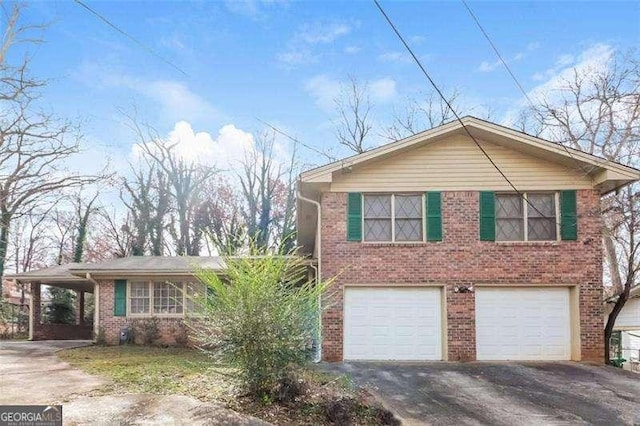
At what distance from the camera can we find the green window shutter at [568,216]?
1241 cm

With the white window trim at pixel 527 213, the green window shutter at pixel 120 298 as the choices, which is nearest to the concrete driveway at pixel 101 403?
the green window shutter at pixel 120 298

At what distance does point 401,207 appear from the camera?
1264 cm

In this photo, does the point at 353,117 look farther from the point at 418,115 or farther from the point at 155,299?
the point at 155,299

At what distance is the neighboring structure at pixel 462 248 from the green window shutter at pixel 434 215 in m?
0.02

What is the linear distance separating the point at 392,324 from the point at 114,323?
845 cm

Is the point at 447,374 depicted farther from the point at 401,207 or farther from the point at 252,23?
the point at 252,23

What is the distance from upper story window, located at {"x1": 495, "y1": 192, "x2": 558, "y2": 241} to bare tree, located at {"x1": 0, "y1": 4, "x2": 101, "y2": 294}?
14.4 metres

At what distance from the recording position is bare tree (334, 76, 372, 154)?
27859mm

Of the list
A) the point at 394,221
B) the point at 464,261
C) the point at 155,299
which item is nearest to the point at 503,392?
the point at 464,261

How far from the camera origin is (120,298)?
15.5m

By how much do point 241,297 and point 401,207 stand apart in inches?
256

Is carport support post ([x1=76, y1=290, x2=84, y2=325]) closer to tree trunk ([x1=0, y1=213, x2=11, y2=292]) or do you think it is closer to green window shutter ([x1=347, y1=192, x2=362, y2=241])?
tree trunk ([x1=0, y1=213, x2=11, y2=292])

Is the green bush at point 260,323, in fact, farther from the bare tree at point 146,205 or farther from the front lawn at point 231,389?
the bare tree at point 146,205

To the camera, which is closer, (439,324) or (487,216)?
(439,324)
